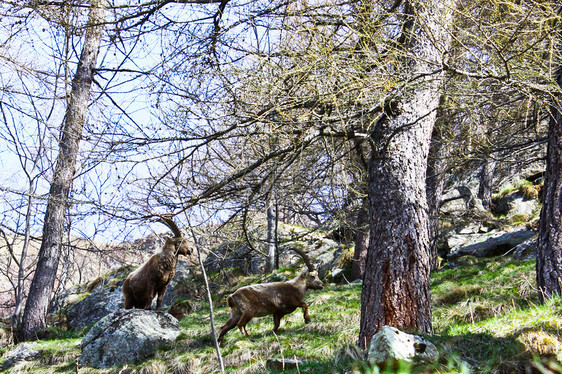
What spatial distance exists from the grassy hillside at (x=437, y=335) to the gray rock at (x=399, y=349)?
0.10 metres

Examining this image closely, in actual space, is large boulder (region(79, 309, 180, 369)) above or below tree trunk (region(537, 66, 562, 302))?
below

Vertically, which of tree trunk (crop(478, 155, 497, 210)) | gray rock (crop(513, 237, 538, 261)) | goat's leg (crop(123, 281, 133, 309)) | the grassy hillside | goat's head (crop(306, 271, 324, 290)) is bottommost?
the grassy hillside

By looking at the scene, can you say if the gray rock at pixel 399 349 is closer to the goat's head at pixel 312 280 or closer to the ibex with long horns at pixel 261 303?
the ibex with long horns at pixel 261 303

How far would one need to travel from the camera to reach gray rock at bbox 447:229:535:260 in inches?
447

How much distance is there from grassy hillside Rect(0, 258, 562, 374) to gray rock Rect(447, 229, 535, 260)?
1.06 metres

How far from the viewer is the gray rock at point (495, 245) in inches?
447

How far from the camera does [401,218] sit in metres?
5.19

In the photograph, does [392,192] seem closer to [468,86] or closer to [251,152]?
[468,86]

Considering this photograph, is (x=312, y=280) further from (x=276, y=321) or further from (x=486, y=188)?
(x=486, y=188)

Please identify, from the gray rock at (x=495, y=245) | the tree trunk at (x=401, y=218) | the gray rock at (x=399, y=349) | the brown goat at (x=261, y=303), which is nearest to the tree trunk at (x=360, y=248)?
the gray rock at (x=495, y=245)

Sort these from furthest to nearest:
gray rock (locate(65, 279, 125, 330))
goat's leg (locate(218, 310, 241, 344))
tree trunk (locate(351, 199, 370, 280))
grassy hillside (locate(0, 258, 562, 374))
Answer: gray rock (locate(65, 279, 125, 330)), tree trunk (locate(351, 199, 370, 280)), goat's leg (locate(218, 310, 241, 344)), grassy hillside (locate(0, 258, 562, 374))

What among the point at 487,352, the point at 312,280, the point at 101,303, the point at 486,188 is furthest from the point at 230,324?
the point at 486,188

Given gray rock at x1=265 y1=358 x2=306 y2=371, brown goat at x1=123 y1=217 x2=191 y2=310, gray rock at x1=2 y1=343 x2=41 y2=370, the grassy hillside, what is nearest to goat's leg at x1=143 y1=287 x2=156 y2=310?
brown goat at x1=123 y1=217 x2=191 y2=310

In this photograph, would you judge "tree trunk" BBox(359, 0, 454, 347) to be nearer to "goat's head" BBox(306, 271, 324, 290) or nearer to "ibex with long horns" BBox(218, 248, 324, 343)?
"ibex with long horns" BBox(218, 248, 324, 343)
